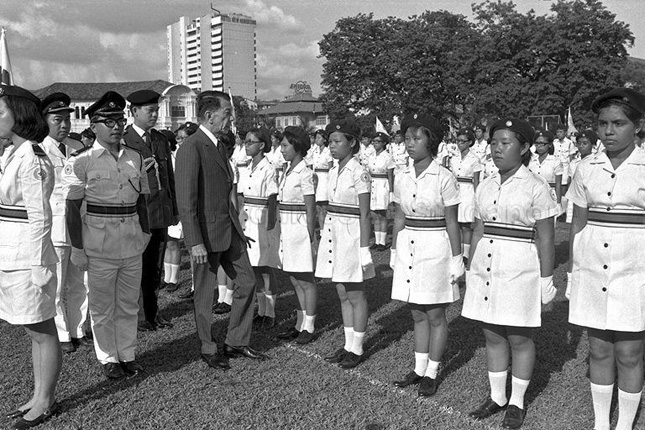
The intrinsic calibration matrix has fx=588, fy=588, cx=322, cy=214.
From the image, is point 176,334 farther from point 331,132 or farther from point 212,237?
point 331,132

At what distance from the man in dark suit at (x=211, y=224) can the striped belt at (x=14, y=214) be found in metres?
1.50

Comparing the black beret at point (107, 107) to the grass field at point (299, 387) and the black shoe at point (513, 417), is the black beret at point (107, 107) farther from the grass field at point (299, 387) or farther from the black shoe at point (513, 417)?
the black shoe at point (513, 417)

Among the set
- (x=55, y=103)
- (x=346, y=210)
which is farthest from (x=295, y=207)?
(x=55, y=103)

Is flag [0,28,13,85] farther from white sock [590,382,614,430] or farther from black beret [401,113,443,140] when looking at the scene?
white sock [590,382,614,430]

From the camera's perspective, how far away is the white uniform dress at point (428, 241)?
5117 millimetres

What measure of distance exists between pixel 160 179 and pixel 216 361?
101 inches

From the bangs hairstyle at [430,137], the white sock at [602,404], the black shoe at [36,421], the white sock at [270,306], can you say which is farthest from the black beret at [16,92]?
the white sock at [602,404]

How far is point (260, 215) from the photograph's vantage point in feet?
24.6

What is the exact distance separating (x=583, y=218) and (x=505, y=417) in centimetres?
167

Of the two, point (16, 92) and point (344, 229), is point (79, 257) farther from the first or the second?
point (344, 229)

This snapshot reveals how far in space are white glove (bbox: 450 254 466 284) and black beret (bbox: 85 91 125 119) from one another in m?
3.32

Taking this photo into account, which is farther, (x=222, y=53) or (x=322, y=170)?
(x=222, y=53)

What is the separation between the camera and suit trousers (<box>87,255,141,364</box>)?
5441 millimetres

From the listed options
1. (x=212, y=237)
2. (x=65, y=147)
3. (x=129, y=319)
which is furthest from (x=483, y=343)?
(x=65, y=147)
